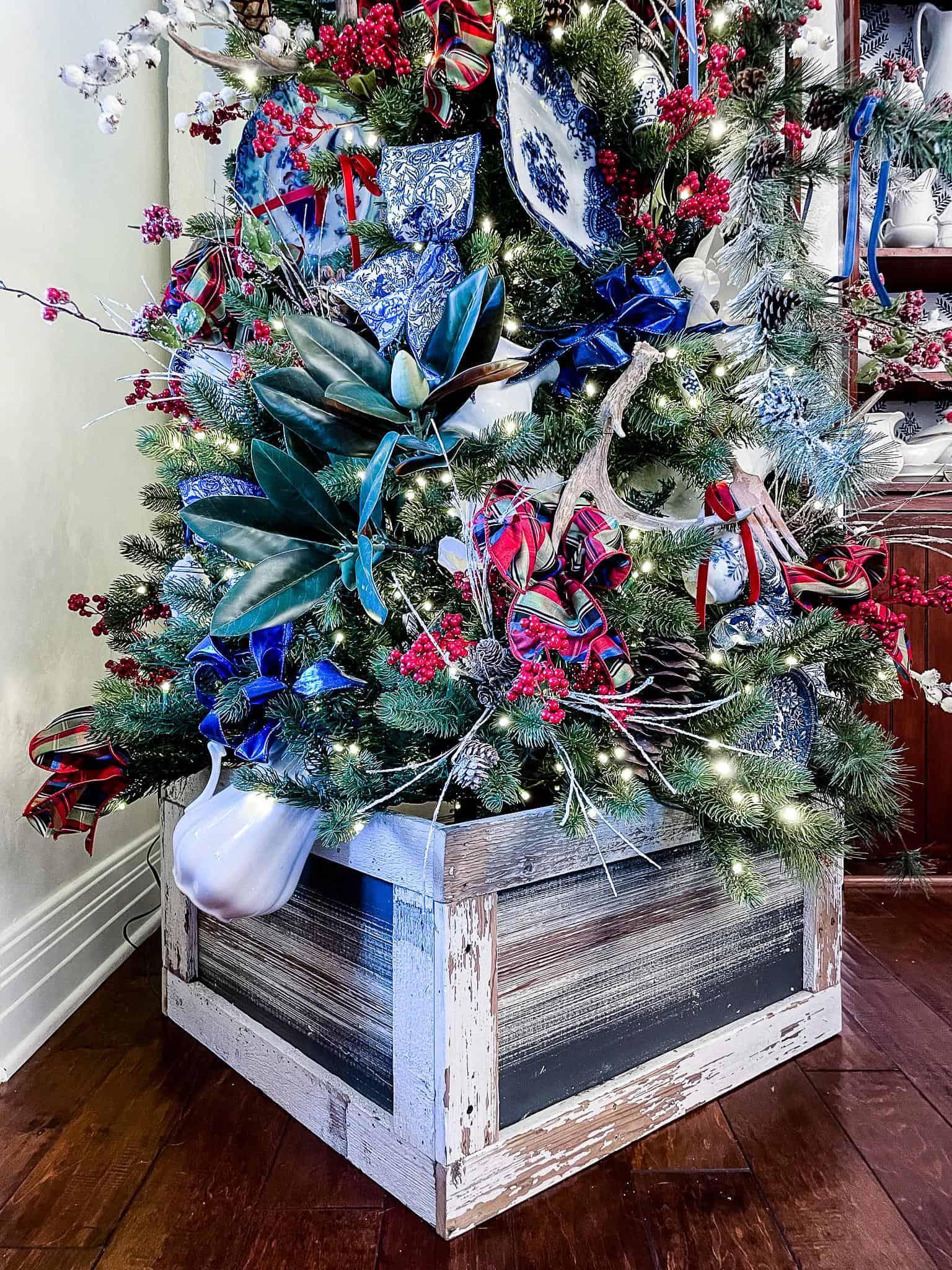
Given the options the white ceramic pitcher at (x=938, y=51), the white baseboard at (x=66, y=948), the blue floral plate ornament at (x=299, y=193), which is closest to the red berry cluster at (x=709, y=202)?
the blue floral plate ornament at (x=299, y=193)

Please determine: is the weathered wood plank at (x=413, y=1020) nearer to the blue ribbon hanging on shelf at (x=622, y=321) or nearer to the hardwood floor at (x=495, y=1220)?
the hardwood floor at (x=495, y=1220)

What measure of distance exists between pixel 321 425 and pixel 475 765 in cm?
29

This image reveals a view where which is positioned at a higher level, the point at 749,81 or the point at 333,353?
the point at 749,81

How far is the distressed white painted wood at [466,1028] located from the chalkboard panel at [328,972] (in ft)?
0.26

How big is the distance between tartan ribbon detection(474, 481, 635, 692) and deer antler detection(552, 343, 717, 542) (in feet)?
0.05

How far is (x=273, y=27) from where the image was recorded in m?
0.81

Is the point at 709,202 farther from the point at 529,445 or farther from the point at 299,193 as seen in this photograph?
the point at 299,193

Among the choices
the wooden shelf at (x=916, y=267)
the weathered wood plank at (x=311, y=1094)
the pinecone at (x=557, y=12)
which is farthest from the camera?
the wooden shelf at (x=916, y=267)

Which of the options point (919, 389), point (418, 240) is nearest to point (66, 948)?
point (418, 240)

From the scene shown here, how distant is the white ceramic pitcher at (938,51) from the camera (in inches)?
63.1

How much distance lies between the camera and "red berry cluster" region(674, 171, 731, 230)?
739 mm

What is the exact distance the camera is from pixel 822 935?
95cm

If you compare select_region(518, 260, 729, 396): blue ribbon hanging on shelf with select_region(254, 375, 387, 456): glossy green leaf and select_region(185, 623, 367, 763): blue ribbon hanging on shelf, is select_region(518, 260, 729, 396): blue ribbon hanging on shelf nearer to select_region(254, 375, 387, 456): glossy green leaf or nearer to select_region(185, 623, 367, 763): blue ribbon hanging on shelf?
select_region(254, 375, 387, 456): glossy green leaf

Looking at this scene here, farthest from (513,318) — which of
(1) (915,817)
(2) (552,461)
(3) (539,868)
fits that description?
(1) (915,817)
